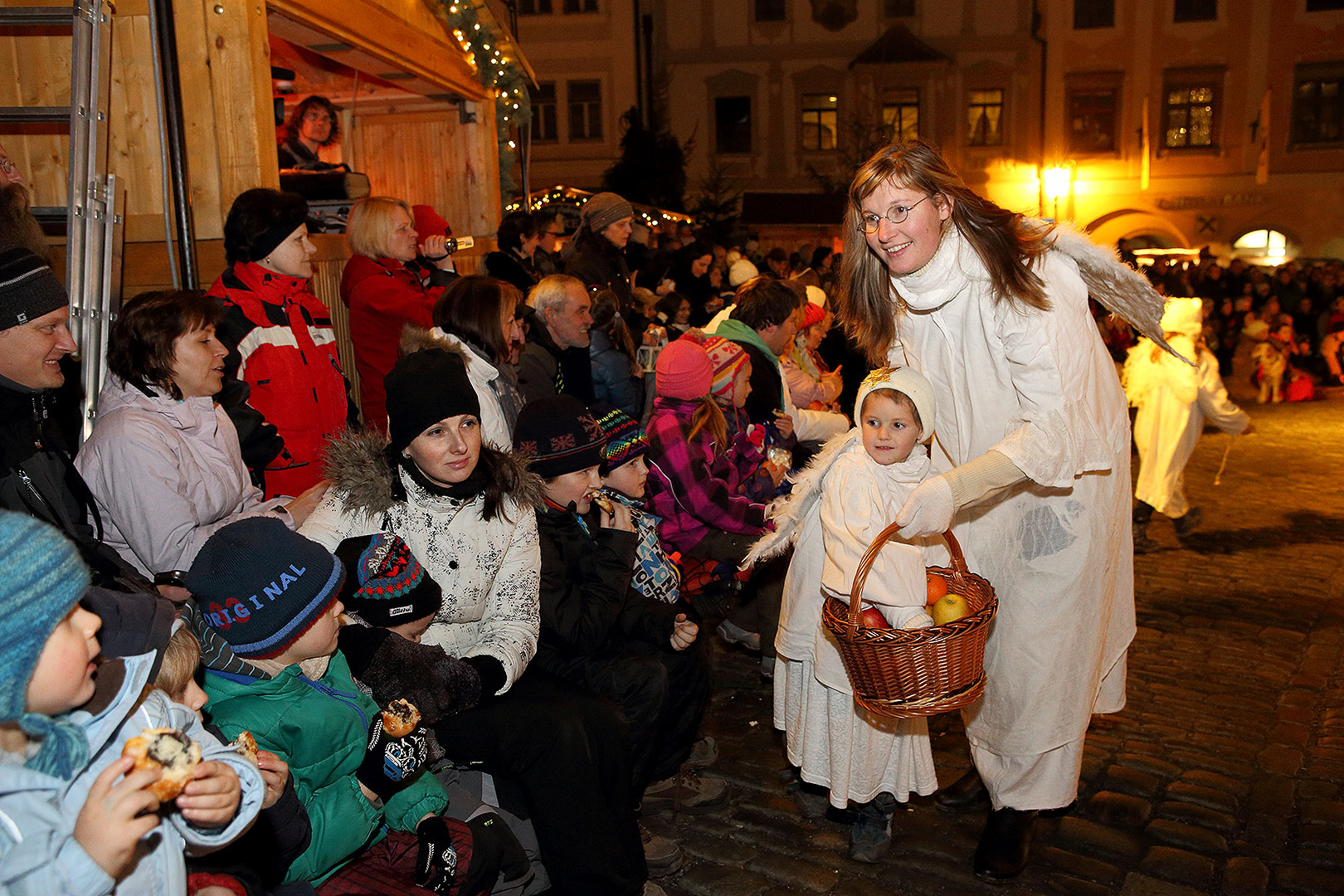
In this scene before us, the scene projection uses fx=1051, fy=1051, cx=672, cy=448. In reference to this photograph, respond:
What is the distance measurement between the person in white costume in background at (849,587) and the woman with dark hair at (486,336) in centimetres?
160

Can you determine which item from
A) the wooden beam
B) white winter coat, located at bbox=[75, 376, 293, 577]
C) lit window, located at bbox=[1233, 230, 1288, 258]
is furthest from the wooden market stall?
lit window, located at bbox=[1233, 230, 1288, 258]

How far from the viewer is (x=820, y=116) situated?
33.0m

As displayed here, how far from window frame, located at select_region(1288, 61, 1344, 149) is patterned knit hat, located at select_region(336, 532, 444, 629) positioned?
1329 inches

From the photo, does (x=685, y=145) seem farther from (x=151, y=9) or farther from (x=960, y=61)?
(x=151, y=9)

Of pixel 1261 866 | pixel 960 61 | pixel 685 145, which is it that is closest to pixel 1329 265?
pixel 960 61

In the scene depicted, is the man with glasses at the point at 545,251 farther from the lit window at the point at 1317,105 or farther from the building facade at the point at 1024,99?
the lit window at the point at 1317,105

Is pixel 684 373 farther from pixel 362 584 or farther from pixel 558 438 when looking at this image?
pixel 362 584

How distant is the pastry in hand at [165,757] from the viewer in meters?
1.77

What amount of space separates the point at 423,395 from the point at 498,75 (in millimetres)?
8175

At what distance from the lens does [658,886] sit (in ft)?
11.6

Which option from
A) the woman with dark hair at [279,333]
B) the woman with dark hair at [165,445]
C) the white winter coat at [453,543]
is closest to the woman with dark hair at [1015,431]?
the white winter coat at [453,543]

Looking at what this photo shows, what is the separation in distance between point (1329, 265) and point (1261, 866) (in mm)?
20725

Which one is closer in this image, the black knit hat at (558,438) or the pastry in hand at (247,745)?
the pastry in hand at (247,745)

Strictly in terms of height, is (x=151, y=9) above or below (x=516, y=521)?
above
